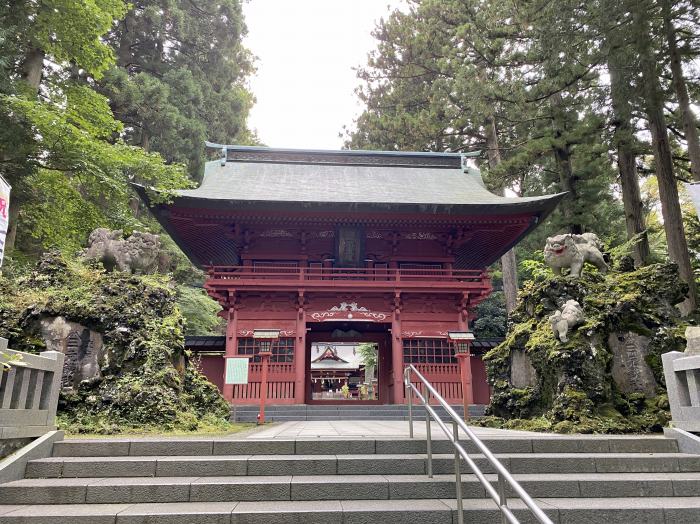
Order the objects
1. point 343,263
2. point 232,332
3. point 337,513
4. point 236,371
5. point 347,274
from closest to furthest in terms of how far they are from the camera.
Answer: point 337,513
point 236,371
point 232,332
point 347,274
point 343,263

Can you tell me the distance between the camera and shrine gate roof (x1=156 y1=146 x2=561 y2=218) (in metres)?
11.9

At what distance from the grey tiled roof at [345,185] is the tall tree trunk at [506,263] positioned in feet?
5.48

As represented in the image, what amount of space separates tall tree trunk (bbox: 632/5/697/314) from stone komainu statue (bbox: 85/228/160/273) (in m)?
10.8

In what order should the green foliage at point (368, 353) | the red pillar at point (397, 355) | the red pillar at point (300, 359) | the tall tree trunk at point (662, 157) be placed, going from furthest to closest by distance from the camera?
the green foliage at point (368, 353) < the red pillar at point (397, 355) < the red pillar at point (300, 359) < the tall tree trunk at point (662, 157)

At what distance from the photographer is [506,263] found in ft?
55.8

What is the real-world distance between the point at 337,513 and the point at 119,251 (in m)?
6.93

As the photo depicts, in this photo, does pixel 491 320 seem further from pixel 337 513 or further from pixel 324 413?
pixel 337 513

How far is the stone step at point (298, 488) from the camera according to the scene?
3.57 meters

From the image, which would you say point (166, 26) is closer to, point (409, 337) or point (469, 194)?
point (469, 194)

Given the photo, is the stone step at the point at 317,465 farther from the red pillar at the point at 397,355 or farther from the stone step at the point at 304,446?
the red pillar at the point at 397,355

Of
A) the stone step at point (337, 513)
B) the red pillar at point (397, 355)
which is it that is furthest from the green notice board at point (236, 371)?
the red pillar at point (397, 355)

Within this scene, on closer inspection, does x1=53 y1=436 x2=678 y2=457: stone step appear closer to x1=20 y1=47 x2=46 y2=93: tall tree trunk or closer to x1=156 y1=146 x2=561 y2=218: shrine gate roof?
x1=156 y1=146 x2=561 y2=218: shrine gate roof

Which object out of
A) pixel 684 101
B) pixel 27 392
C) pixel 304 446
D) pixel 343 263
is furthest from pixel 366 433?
pixel 684 101

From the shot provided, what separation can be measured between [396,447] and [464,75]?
12.9 m
